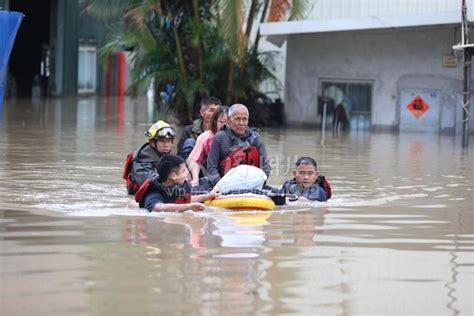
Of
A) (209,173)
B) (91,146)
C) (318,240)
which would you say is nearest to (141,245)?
(318,240)

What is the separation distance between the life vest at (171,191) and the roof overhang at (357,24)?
19.0 meters

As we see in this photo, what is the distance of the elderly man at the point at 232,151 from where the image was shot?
43.0 feet

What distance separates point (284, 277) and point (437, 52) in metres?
24.8

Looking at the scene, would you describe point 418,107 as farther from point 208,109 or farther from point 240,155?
point 240,155

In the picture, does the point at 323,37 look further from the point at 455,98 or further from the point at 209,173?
the point at 209,173

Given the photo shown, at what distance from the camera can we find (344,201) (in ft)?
44.3

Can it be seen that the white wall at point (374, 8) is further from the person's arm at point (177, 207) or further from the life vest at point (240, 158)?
the person's arm at point (177, 207)

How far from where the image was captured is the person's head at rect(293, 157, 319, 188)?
12820 mm

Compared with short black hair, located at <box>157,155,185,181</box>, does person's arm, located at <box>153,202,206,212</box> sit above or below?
below

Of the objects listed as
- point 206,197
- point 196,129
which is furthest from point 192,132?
point 206,197

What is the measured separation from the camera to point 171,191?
11.7 m

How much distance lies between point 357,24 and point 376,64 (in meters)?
2.40

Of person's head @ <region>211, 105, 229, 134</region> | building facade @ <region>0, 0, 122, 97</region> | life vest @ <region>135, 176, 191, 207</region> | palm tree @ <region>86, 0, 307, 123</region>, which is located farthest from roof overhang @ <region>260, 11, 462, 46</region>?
building facade @ <region>0, 0, 122, 97</region>

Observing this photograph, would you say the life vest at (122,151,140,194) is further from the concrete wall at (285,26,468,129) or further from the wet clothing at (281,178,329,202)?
the concrete wall at (285,26,468,129)
